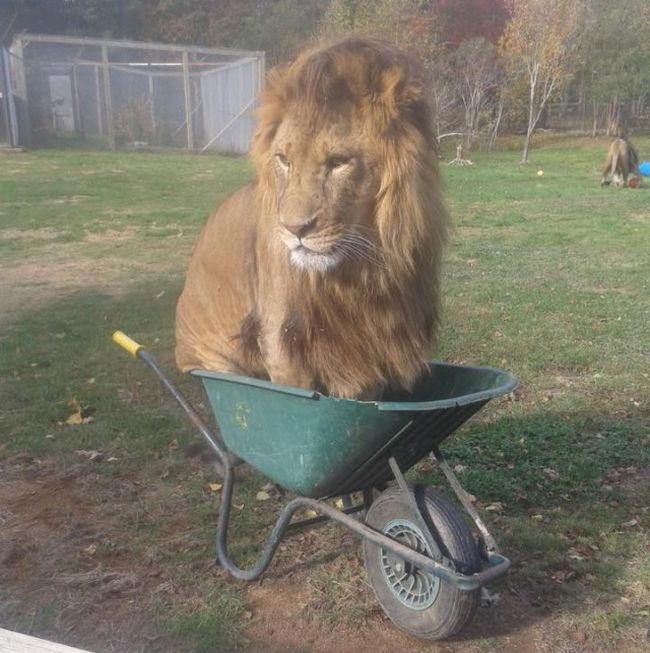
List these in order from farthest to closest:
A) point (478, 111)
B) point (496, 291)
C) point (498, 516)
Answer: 1. point (478, 111)
2. point (496, 291)
3. point (498, 516)

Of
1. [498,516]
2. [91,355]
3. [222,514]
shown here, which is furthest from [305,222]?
[91,355]

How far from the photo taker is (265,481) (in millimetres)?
4148

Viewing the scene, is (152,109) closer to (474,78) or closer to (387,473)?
(474,78)

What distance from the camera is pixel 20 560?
3387 millimetres

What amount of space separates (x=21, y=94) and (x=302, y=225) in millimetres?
20124

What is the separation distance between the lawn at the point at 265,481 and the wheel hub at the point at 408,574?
171 mm

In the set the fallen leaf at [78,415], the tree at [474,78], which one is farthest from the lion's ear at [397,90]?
the tree at [474,78]

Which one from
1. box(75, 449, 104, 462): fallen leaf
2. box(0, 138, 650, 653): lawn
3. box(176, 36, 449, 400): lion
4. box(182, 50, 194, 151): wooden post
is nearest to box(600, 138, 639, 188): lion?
box(0, 138, 650, 653): lawn

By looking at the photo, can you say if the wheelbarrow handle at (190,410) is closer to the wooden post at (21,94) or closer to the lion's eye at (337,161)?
the lion's eye at (337,161)

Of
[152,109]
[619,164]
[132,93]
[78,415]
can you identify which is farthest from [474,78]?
[78,415]

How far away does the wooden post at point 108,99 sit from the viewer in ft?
67.3

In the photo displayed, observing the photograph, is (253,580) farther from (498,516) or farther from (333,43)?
(333,43)

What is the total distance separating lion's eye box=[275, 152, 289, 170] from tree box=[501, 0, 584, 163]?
22912 millimetres

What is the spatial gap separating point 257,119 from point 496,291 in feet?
17.1
